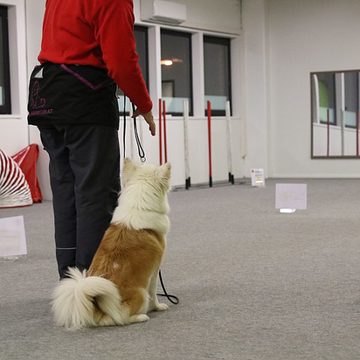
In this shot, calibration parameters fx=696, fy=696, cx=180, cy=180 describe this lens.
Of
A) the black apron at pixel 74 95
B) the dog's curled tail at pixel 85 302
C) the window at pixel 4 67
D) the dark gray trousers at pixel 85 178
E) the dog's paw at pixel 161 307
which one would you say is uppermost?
the window at pixel 4 67

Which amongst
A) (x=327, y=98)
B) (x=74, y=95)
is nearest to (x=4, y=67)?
(x=327, y=98)

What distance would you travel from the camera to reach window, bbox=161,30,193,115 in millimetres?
8344

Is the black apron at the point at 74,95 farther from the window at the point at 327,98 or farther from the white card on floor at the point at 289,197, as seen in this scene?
the window at the point at 327,98

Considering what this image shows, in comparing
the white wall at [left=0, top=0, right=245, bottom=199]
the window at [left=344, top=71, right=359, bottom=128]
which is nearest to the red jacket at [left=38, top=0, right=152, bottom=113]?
the white wall at [left=0, top=0, right=245, bottom=199]

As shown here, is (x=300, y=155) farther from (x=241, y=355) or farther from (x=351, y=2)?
(x=241, y=355)

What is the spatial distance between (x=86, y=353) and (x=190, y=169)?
6.62 m

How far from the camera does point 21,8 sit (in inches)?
259

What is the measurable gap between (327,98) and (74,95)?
732cm

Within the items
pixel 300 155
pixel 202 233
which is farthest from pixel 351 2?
pixel 202 233

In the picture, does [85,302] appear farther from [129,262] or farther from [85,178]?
[85,178]

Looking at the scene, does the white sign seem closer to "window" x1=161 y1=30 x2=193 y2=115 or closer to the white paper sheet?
"window" x1=161 y1=30 x2=193 y2=115

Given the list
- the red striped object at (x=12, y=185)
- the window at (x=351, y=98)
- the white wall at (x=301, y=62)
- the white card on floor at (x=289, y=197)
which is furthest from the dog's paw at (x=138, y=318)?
the window at (x=351, y=98)

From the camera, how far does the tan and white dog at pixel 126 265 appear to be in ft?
6.56

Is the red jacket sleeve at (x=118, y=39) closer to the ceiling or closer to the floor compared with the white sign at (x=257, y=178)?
closer to the ceiling
